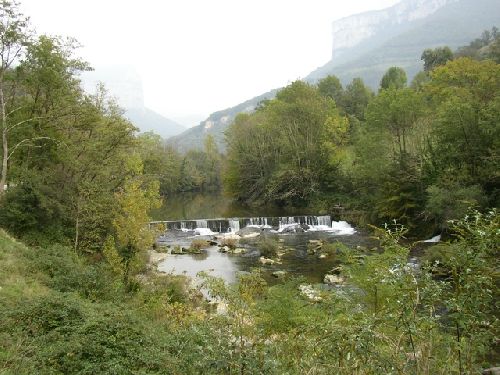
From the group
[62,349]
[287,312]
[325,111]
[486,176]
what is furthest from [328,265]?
[325,111]

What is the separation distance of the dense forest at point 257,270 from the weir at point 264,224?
3.23 m

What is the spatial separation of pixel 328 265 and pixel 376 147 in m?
14.2

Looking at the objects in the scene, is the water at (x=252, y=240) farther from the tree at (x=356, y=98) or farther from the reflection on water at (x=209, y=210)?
the tree at (x=356, y=98)

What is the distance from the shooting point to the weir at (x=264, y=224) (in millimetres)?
36062

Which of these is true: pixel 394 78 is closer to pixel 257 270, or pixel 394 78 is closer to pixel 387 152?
pixel 387 152

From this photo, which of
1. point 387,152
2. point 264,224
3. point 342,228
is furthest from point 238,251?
point 387,152

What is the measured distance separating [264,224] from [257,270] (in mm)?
27029

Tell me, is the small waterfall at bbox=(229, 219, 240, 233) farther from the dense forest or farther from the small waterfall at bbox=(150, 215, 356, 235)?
the dense forest

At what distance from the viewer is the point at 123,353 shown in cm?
782

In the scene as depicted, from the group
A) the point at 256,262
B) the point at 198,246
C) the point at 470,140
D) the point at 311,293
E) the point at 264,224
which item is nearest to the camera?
the point at 311,293

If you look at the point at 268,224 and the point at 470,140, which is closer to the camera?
the point at 470,140

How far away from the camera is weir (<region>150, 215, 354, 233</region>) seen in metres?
36.1

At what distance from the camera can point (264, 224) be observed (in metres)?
37.6

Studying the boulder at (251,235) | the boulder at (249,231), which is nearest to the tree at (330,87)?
the boulder at (249,231)
